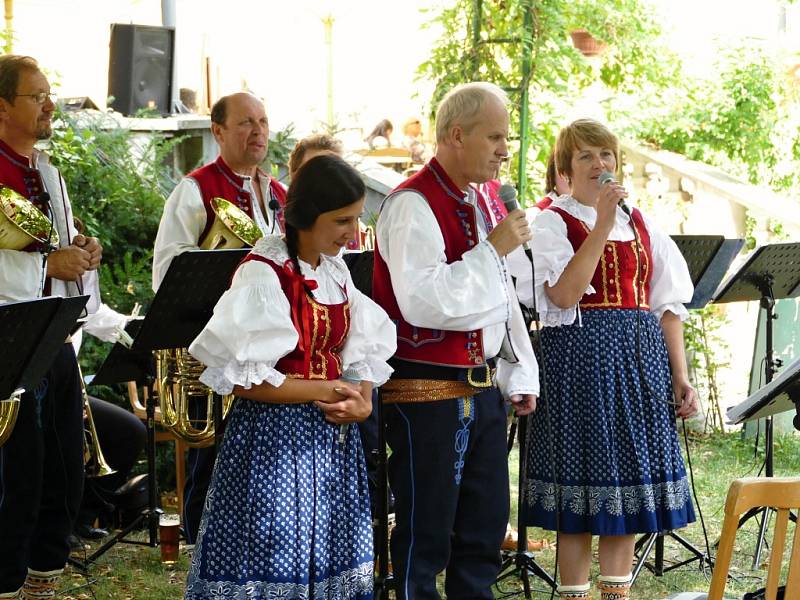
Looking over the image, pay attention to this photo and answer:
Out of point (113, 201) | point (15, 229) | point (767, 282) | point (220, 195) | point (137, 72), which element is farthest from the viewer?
point (137, 72)

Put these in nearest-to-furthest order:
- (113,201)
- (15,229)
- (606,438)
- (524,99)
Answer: (15,229) < (606,438) < (113,201) < (524,99)

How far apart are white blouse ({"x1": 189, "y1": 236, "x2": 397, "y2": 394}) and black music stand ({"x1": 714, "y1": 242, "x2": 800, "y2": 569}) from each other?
6.92 ft

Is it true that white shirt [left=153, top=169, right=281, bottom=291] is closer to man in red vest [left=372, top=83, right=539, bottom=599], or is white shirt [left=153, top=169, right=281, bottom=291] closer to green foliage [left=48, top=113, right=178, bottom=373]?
man in red vest [left=372, top=83, right=539, bottom=599]

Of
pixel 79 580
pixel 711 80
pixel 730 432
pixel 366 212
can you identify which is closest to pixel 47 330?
pixel 79 580

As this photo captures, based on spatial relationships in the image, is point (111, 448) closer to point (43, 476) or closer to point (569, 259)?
point (43, 476)

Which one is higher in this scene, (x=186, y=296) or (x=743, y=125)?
(x=743, y=125)

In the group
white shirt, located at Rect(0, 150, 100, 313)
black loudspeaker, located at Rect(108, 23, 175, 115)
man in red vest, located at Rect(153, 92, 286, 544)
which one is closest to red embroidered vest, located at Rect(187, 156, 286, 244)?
man in red vest, located at Rect(153, 92, 286, 544)

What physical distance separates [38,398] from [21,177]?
73 cm

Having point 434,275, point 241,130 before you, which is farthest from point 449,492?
point 241,130

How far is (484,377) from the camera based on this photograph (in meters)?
3.41

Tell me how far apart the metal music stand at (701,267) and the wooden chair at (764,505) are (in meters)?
2.20

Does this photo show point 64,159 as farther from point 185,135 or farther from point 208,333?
point 208,333

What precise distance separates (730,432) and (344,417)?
5164 mm

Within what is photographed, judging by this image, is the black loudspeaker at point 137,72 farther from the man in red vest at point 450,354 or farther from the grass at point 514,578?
the man in red vest at point 450,354
